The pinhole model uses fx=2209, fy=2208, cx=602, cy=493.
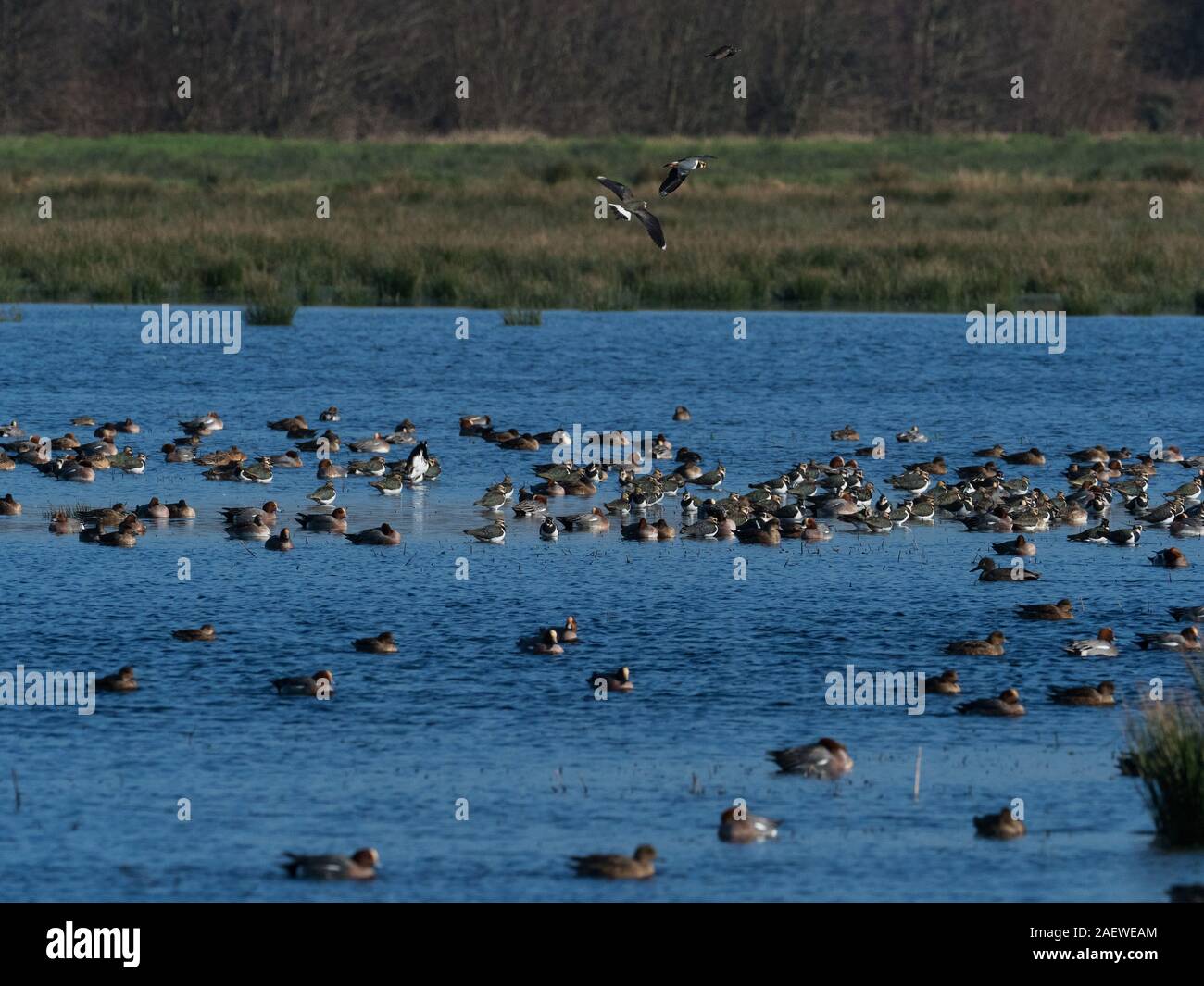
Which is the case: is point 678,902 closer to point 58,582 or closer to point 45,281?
point 58,582

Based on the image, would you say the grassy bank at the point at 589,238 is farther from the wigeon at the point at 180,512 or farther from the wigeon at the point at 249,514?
the wigeon at the point at 249,514

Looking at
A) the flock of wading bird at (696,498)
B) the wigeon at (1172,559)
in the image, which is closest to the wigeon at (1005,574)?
the flock of wading bird at (696,498)

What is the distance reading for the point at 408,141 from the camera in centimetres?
7769

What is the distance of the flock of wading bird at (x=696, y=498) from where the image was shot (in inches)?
957

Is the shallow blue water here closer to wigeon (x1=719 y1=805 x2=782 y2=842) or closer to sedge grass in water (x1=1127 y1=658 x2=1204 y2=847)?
wigeon (x1=719 y1=805 x2=782 y2=842)

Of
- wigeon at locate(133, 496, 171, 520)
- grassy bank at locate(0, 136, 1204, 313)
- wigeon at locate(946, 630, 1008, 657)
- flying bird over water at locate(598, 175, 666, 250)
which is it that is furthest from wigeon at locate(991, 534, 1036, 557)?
grassy bank at locate(0, 136, 1204, 313)

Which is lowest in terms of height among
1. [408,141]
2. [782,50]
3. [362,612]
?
[362,612]

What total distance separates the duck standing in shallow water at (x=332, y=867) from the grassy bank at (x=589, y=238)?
34352mm

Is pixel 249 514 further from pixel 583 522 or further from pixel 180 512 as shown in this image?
pixel 583 522

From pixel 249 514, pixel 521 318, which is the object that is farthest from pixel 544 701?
pixel 521 318

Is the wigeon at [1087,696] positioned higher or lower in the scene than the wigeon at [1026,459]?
lower

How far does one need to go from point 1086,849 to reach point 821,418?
73.9ft

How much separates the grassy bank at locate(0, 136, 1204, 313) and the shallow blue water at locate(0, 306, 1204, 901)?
13.1 meters
